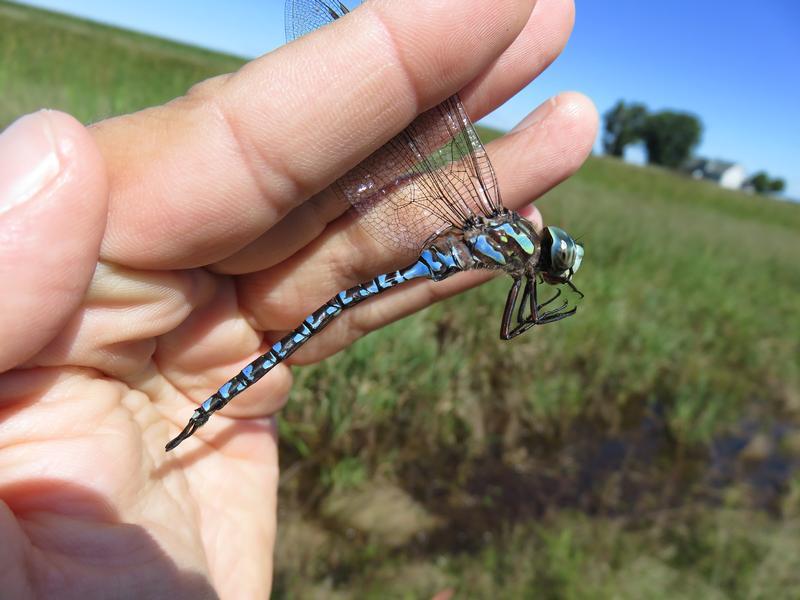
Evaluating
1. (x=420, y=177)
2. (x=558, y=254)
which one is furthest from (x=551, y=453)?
(x=420, y=177)

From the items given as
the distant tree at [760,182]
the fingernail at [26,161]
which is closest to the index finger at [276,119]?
the fingernail at [26,161]

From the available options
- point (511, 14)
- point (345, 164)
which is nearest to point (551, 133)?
point (511, 14)

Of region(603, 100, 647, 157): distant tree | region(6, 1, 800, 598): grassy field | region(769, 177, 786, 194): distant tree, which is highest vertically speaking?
region(769, 177, 786, 194): distant tree

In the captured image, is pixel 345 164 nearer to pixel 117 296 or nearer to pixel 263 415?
pixel 117 296

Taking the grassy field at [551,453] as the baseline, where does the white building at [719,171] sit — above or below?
above

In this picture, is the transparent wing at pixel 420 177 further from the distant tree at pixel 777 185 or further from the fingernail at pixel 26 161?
the distant tree at pixel 777 185

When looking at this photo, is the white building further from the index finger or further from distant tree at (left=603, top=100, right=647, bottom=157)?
the index finger

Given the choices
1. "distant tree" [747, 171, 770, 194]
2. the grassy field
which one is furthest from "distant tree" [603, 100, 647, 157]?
the grassy field
